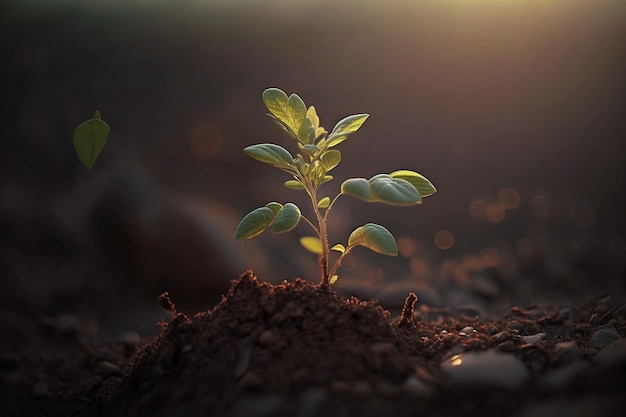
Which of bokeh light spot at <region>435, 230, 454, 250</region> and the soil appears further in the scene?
bokeh light spot at <region>435, 230, 454, 250</region>

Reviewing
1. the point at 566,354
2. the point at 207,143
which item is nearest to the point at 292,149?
the point at 207,143

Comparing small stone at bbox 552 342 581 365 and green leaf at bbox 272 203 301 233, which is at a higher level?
green leaf at bbox 272 203 301 233

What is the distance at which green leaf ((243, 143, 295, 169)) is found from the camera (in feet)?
5.29

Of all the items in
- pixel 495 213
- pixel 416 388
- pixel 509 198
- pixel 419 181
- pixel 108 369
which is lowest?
pixel 416 388

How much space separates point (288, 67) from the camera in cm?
519

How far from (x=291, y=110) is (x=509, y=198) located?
3166 mm

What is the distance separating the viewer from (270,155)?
64.2 inches

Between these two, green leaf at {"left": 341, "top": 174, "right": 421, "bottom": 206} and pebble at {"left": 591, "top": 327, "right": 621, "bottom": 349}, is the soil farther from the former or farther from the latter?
green leaf at {"left": 341, "top": 174, "right": 421, "bottom": 206}

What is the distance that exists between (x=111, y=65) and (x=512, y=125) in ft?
11.5

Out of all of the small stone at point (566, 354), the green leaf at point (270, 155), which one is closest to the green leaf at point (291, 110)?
the green leaf at point (270, 155)

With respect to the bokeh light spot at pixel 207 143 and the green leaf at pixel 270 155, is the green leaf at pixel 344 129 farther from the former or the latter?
the bokeh light spot at pixel 207 143

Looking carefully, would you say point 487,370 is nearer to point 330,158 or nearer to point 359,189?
point 359,189

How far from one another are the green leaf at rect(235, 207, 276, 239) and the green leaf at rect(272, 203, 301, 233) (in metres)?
0.07

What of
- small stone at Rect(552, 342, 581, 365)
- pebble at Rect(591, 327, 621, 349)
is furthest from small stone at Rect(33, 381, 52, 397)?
pebble at Rect(591, 327, 621, 349)
